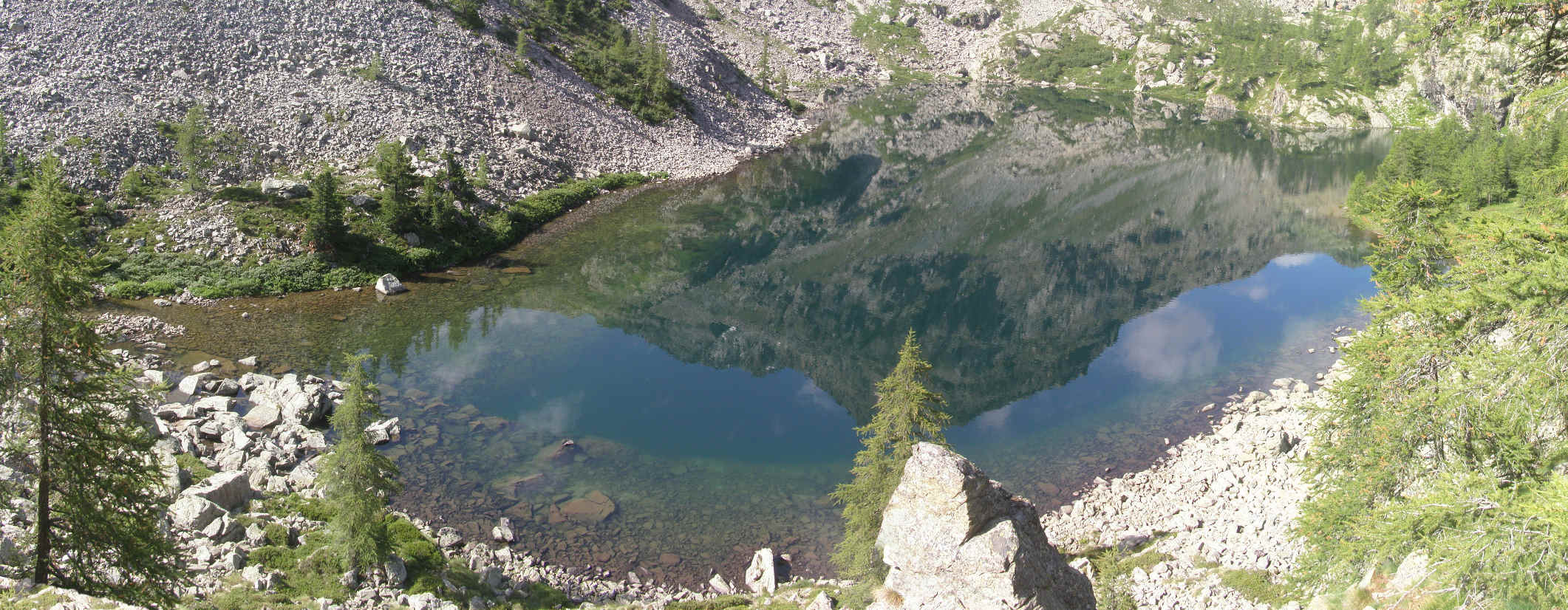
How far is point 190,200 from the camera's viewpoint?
52.8 metres

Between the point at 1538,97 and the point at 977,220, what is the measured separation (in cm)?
6828

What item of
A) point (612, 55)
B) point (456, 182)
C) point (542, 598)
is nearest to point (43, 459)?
point (542, 598)

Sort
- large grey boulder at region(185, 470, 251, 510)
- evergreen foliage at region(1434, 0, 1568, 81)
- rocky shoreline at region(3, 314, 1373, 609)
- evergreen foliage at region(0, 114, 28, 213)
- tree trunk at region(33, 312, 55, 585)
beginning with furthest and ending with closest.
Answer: evergreen foliage at region(0, 114, 28, 213) → large grey boulder at region(185, 470, 251, 510) → rocky shoreline at region(3, 314, 1373, 609) → tree trunk at region(33, 312, 55, 585) → evergreen foliage at region(1434, 0, 1568, 81)

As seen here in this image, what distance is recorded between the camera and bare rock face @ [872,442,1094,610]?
16344 mm

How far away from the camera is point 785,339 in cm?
5244

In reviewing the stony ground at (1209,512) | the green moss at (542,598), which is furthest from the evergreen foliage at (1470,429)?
the green moss at (542,598)

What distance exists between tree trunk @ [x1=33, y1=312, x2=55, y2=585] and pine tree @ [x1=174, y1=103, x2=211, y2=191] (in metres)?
45.1

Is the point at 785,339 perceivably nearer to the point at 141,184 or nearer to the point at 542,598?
the point at 542,598

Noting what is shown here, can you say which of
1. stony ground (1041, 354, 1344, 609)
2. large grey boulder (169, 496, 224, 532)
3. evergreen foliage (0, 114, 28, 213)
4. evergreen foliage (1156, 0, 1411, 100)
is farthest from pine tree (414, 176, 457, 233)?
evergreen foliage (1156, 0, 1411, 100)

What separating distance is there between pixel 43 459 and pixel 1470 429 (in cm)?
2700

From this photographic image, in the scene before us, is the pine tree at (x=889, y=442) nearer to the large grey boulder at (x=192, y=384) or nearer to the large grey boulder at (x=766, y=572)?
the large grey boulder at (x=766, y=572)

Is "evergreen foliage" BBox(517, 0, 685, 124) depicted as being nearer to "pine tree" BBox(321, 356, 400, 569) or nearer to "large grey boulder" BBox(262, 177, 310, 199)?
"large grey boulder" BBox(262, 177, 310, 199)

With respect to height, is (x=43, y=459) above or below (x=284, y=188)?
above

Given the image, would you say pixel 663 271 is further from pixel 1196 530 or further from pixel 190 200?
pixel 1196 530
